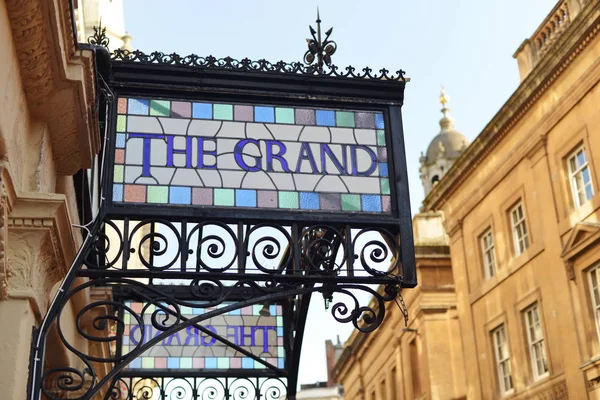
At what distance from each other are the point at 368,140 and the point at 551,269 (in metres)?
15.9

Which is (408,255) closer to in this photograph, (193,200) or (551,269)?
(193,200)

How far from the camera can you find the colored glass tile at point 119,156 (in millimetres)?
6965

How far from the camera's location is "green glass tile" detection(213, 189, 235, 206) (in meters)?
6.93

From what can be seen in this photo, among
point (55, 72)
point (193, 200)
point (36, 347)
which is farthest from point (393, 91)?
point (36, 347)

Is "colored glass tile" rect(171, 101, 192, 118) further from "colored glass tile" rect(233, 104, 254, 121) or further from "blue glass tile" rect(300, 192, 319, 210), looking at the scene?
"blue glass tile" rect(300, 192, 319, 210)

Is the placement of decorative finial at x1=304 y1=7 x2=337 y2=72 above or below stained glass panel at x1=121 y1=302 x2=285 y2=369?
above

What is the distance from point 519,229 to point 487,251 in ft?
6.54

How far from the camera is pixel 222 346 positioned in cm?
1307

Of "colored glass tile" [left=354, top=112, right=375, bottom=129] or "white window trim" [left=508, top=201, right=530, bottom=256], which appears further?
"white window trim" [left=508, top=201, right=530, bottom=256]

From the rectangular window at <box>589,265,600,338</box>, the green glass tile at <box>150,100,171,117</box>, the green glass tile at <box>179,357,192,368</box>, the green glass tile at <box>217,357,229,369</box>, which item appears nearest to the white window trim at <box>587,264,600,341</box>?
the rectangular window at <box>589,265,600,338</box>

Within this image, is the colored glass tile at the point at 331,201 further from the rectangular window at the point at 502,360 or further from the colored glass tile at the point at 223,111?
the rectangular window at the point at 502,360

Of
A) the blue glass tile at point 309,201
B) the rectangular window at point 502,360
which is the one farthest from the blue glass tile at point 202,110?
the rectangular window at point 502,360

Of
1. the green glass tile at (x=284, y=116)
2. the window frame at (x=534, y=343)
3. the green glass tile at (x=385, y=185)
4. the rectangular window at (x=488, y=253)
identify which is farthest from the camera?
the rectangular window at (x=488, y=253)

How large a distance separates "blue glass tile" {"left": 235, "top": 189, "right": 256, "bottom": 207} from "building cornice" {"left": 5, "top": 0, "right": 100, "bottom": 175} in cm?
119
